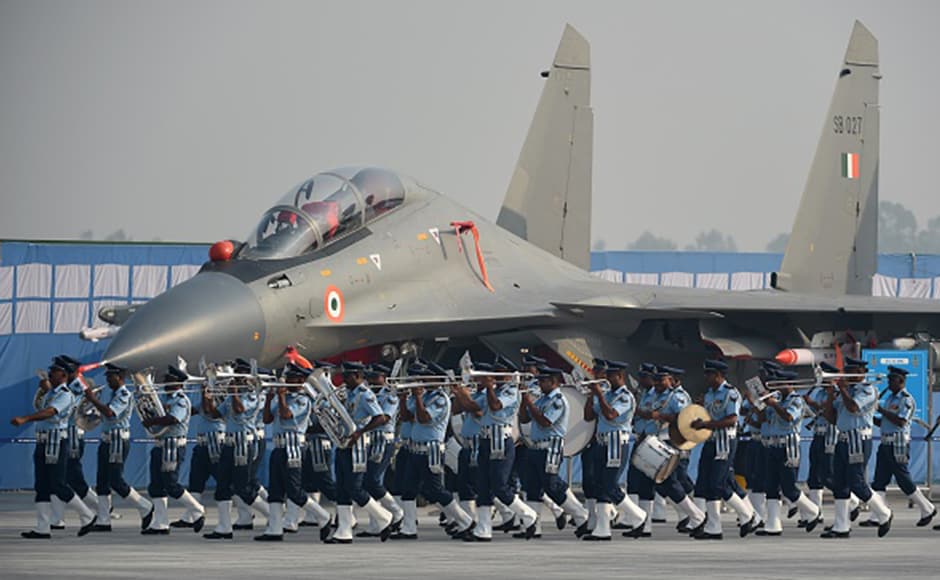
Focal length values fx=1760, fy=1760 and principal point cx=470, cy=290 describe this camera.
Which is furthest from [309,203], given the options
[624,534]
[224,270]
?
[624,534]

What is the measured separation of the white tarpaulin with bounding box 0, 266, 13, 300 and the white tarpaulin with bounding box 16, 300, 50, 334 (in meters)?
0.21

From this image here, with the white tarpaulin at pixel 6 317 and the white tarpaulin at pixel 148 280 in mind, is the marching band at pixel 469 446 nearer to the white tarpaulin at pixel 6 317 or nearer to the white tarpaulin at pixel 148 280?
the white tarpaulin at pixel 6 317

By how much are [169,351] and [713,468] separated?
5.65 m

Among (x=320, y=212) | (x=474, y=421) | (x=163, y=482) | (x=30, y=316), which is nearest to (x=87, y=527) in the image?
(x=163, y=482)

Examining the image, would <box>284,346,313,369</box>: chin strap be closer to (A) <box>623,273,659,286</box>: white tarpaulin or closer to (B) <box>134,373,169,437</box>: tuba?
(B) <box>134,373,169,437</box>: tuba

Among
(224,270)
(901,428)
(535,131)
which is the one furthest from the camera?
(535,131)

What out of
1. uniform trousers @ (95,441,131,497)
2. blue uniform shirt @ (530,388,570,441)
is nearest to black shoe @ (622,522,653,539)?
blue uniform shirt @ (530,388,570,441)

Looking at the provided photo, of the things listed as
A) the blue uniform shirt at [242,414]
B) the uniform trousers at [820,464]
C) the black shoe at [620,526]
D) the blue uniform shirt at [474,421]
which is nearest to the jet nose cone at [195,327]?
the blue uniform shirt at [242,414]

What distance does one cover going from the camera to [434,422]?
1712 centimetres

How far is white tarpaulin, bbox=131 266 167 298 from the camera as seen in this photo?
27484 mm

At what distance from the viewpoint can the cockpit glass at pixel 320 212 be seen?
19578 millimetres

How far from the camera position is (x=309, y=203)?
19938 millimetres

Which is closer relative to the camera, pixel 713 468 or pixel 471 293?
pixel 713 468

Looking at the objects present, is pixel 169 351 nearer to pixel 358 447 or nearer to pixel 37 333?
pixel 358 447
